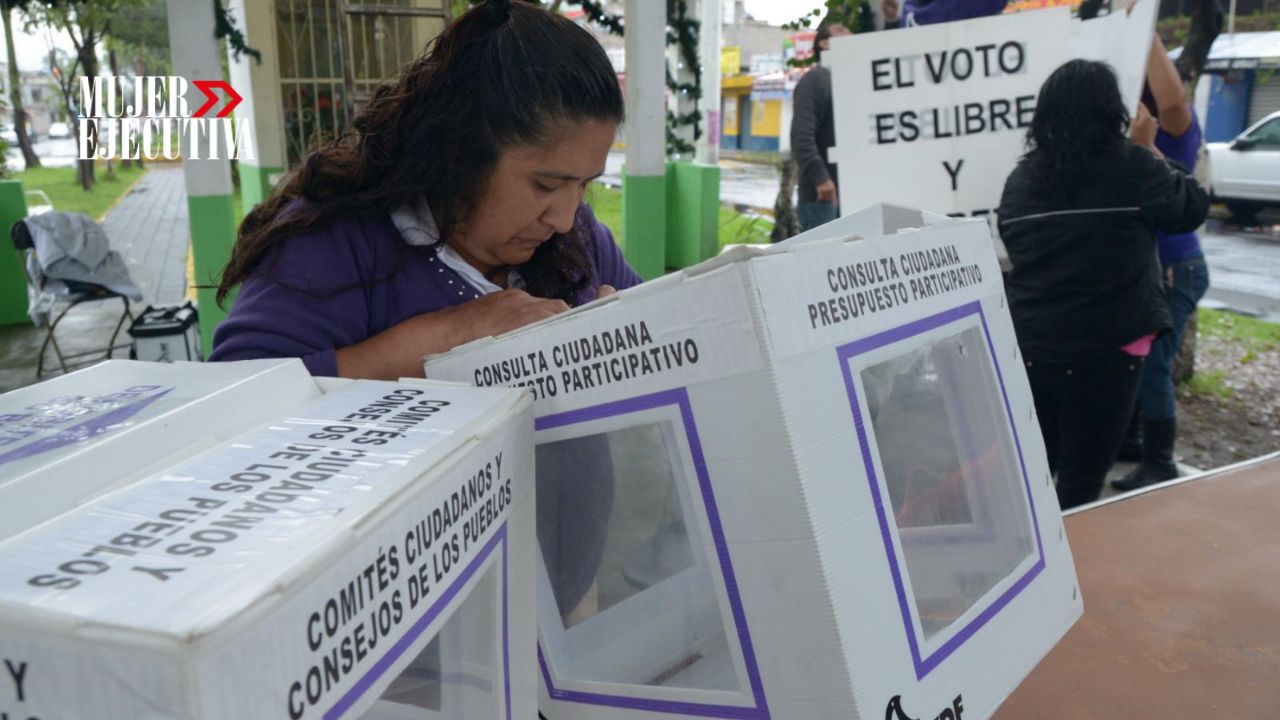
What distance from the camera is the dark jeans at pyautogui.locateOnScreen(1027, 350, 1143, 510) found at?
261 cm

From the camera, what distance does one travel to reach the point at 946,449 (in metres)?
0.96

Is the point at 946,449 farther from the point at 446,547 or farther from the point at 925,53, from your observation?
the point at 925,53

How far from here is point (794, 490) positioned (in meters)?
0.68

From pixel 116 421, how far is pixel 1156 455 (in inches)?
148

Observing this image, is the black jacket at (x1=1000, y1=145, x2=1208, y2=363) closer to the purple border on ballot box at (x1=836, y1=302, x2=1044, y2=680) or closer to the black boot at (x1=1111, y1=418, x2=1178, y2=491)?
the black boot at (x1=1111, y1=418, x2=1178, y2=491)

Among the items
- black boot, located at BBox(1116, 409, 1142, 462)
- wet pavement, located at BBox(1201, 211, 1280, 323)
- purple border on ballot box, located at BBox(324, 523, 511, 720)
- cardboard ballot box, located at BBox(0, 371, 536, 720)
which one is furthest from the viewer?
wet pavement, located at BBox(1201, 211, 1280, 323)

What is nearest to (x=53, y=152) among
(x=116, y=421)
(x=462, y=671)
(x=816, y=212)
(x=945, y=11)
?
(x=816, y=212)

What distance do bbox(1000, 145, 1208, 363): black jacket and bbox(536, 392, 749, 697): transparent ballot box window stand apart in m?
2.08

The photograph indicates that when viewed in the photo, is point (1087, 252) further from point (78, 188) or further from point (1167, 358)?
point (78, 188)

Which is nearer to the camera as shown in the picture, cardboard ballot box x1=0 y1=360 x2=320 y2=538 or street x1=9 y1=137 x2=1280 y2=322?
cardboard ballot box x1=0 y1=360 x2=320 y2=538

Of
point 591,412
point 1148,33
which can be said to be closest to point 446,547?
point 591,412

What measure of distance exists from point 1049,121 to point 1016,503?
5.98 ft

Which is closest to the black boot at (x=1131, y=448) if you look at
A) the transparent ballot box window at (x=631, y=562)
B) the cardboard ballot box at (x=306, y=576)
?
the transparent ballot box window at (x=631, y=562)

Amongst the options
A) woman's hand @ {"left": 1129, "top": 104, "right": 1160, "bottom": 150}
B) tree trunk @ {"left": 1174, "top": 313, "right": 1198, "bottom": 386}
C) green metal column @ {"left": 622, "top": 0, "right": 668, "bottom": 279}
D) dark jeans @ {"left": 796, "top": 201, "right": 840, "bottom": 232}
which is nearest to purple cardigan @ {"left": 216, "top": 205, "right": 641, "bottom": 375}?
woman's hand @ {"left": 1129, "top": 104, "right": 1160, "bottom": 150}
